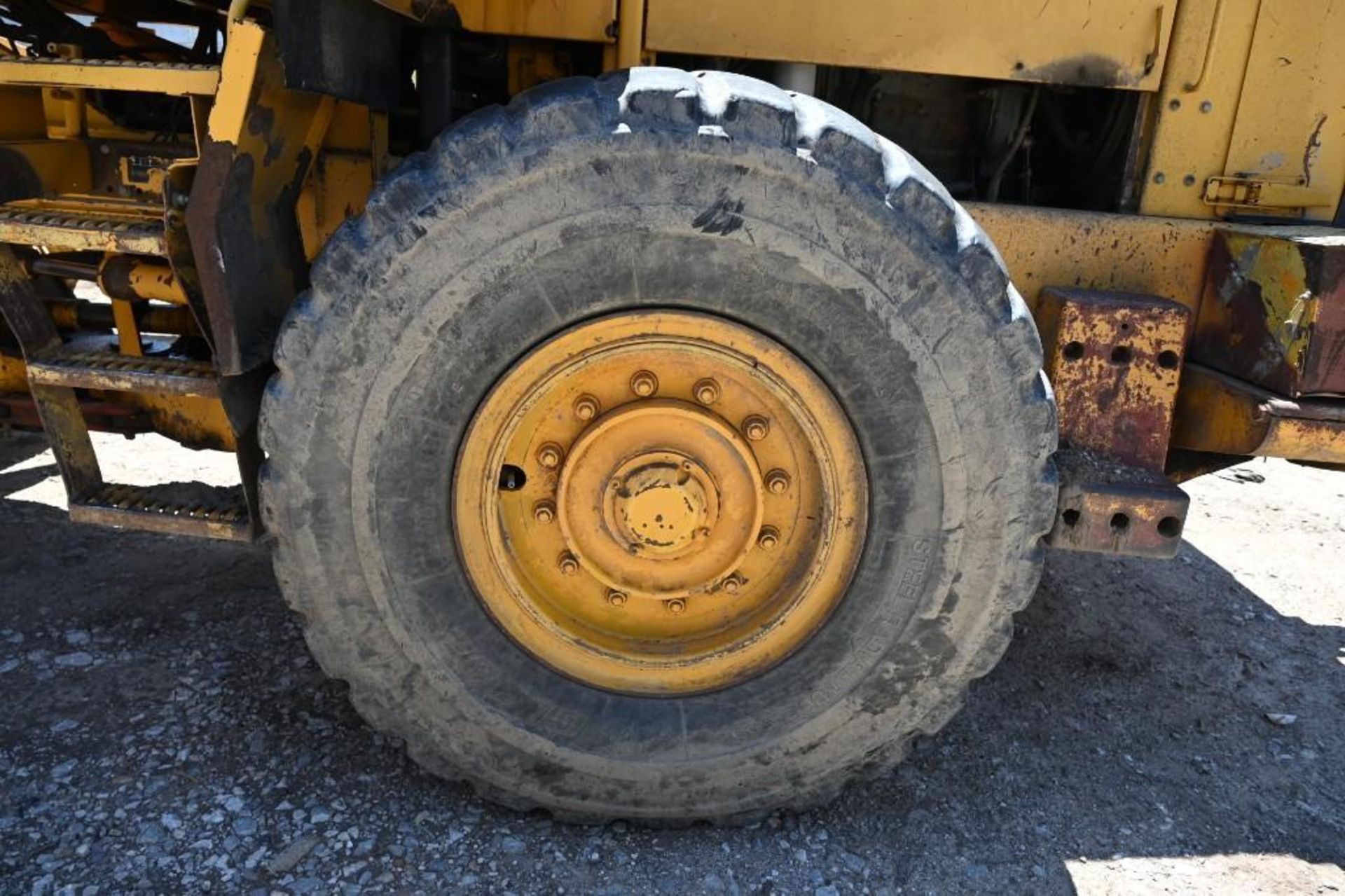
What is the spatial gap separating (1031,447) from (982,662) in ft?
1.77

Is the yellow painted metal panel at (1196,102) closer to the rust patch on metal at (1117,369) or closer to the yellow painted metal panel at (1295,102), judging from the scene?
the yellow painted metal panel at (1295,102)

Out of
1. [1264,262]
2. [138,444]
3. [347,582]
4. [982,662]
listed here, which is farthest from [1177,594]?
[138,444]

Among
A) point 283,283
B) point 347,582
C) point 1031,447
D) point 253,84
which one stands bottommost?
point 347,582

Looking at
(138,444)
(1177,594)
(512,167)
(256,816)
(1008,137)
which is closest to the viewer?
(512,167)

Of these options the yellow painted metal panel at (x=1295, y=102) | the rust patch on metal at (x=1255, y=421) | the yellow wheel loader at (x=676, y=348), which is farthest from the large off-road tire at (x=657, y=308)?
the yellow painted metal panel at (x=1295, y=102)

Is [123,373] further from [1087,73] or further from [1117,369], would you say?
[1087,73]

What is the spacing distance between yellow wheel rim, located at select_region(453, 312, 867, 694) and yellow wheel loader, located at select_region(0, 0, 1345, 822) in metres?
0.01

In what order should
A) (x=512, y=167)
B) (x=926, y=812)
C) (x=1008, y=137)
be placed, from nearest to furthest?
(x=512, y=167), (x=926, y=812), (x=1008, y=137)

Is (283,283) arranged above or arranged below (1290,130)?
below

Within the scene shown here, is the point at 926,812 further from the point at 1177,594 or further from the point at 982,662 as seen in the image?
the point at 1177,594

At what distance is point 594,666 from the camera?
240 centimetres

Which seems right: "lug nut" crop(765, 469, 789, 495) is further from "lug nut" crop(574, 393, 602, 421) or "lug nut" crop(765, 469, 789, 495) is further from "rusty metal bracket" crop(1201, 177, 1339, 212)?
"rusty metal bracket" crop(1201, 177, 1339, 212)

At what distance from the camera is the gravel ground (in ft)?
7.78

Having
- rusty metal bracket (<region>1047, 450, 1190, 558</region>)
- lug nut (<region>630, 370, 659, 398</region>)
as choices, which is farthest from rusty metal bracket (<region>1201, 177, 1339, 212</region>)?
lug nut (<region>630, 370, 659, 398</region>)
